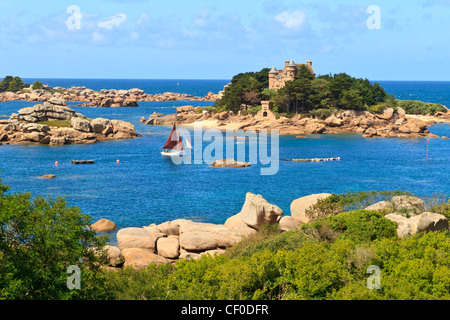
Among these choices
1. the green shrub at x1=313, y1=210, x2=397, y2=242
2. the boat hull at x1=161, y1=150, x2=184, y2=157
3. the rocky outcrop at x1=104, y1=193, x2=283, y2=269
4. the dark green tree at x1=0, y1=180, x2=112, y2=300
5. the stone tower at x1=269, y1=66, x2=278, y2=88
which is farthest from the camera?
the stone tower at x1=269, y1=66, x2=278, y2=88

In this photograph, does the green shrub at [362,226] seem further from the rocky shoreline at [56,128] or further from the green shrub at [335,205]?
the rocky shoreline at [56,128]

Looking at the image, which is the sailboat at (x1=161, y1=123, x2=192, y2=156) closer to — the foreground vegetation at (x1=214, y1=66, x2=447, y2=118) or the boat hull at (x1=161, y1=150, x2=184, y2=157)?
the boat hull at (x1=161, y1=150, x2=184, y2=157)

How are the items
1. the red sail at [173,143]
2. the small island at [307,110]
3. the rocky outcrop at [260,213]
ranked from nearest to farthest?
the rocky outcrop at [260,213] → the red sail at [173,143] → the small island at [307,110]

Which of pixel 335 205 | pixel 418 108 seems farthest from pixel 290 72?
pixel 335 205

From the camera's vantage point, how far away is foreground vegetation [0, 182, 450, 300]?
19125 millimetres

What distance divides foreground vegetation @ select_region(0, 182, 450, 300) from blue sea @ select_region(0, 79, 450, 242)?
2514 centimetres

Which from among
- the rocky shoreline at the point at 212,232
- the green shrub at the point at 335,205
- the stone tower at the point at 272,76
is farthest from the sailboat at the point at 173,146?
the stone tower at the point at 272,76

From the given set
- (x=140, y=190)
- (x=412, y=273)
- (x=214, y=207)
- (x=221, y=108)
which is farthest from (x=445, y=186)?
(x=221, y=108)

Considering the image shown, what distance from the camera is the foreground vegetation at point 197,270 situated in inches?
753

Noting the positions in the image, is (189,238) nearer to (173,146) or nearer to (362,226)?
(362,226)

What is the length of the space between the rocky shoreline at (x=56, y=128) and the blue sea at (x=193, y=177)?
4.69 metres

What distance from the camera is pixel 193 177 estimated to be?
70562 millimetres

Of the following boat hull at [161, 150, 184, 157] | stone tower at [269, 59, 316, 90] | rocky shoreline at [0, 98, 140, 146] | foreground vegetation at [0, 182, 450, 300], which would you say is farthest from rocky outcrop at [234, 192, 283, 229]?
stone tower at [269, 59, 316, 90]

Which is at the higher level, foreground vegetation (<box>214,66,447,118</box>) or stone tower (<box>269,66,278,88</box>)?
stone tower (<box>269,66,278,88</box>)
